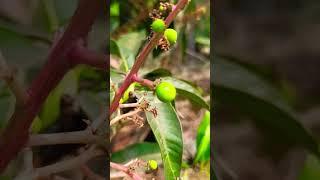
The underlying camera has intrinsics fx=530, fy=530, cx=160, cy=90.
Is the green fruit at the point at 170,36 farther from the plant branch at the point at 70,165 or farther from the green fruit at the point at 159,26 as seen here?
the plant branch at the point at 70,165

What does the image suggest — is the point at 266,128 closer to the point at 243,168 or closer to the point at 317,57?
the point at 243,168

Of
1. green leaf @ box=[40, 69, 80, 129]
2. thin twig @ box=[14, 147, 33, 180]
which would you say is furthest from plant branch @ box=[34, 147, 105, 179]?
green leaf @ box=[40, 69, 80, 129]

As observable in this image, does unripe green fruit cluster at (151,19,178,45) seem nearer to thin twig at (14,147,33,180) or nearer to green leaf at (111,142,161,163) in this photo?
thin twig at (14,147,33,180)

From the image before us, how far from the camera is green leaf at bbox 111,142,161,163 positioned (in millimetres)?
660

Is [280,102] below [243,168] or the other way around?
the other way around

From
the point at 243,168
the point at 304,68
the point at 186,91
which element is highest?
the point at 186,91

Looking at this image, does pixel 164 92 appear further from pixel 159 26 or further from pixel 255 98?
pixel 255 98

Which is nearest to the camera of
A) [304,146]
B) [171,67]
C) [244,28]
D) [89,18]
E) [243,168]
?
[89,18]

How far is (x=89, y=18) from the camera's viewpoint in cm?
38

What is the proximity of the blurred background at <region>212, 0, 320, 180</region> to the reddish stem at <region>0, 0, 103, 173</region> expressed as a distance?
16 centimetres

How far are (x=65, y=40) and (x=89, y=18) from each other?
0.08ft

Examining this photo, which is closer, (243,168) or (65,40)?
(65,40)

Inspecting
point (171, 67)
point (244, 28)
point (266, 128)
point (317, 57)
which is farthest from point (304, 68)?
point (266, 128)

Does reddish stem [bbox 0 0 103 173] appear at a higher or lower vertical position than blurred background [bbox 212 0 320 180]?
higher
